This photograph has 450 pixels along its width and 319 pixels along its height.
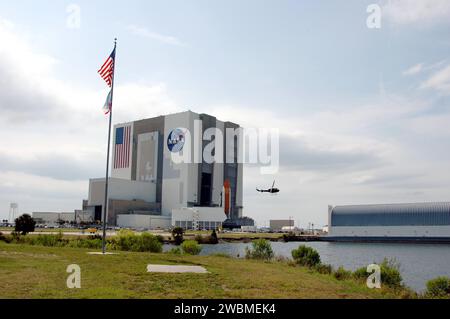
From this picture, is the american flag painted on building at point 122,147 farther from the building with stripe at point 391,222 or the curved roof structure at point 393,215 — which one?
the curved roof structure at point 393,215

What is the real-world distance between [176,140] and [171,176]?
13512 mm

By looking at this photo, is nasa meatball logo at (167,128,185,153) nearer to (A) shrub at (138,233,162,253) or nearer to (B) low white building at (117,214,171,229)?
(B) low white building at (117,214,171,229)

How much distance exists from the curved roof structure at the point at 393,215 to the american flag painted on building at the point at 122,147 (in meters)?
81.3

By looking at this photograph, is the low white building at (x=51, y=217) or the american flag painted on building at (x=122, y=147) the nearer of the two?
the american flag painted on building at (x=122, y=147)

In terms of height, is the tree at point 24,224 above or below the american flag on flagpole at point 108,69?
below

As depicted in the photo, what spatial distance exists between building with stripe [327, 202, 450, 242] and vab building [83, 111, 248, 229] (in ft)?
142

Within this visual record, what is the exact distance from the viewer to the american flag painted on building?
169363 mm

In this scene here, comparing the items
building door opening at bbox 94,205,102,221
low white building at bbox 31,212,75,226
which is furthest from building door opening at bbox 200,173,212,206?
low white building at bbox 31,212,75,226

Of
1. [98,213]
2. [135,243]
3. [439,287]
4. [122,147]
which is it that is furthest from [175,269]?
[122,147]

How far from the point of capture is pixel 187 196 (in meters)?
154

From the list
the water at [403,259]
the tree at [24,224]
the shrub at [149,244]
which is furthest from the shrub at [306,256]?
the tree at [24,224]

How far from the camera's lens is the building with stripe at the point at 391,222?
4742 inches
